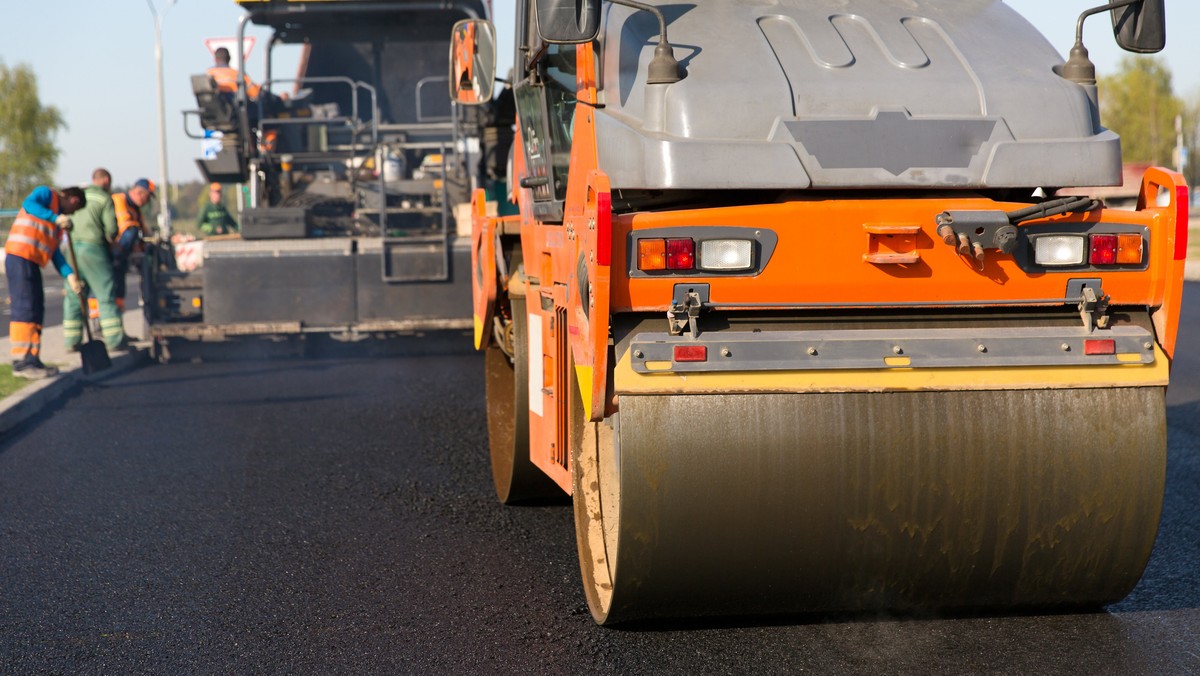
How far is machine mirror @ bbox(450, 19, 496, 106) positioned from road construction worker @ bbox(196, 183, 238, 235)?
33.9 ft

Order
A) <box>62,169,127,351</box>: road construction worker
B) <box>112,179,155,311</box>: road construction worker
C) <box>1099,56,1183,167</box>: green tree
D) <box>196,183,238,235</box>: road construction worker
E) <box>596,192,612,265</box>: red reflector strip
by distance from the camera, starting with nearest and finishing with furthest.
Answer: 1. <box>596,192,612,265</box>: red reflector strip
2. <box>62,169,127,351</box>: road construction worker
3. <box>112,179,155,311</box>: road construction worker
4. <box>196,183,238,235</box>: road construction worker
5. <box>1099,56,1183,167</box>: green tree

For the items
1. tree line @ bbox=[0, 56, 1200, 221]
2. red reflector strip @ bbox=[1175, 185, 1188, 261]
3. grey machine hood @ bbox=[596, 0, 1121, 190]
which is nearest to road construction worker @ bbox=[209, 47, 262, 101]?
grey machine hood @ bbox=[596, 0, 1121, 190]

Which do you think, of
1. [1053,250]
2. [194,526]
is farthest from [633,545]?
[194,526]

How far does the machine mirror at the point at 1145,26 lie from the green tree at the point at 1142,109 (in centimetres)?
5870

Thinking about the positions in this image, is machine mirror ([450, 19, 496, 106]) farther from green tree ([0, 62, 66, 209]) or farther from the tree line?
green tree ([0, 62, 66, 209])

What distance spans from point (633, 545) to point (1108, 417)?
1343mm

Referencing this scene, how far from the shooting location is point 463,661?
4.00 metres

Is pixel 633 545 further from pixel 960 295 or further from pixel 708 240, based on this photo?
pixel 960 295

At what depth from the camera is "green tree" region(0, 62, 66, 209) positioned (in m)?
49.8

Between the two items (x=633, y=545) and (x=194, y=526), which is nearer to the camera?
(x=633, y=545)

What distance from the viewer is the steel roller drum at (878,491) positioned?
149 inches

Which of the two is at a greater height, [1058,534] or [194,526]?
[1058,534]

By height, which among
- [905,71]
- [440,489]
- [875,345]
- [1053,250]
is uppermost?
[905,71]

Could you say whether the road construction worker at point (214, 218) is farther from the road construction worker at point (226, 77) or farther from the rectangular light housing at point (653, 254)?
the rectangular light housing at point (653, 254)
